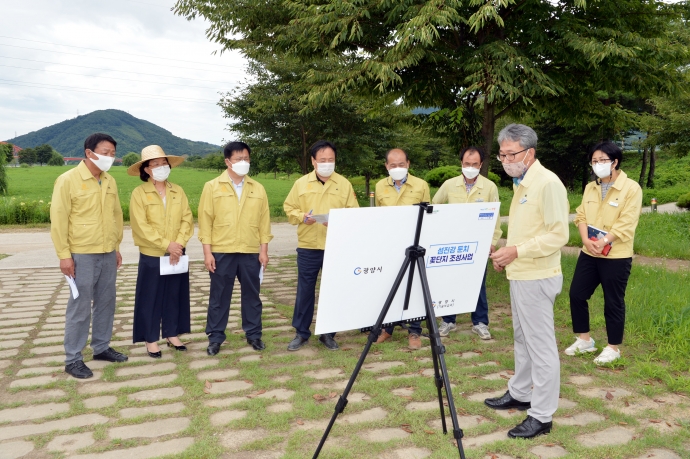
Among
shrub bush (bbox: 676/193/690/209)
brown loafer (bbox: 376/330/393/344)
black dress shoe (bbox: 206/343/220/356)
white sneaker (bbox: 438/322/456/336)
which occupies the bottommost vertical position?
black dress shoe (bbox: 206/343/220/356)

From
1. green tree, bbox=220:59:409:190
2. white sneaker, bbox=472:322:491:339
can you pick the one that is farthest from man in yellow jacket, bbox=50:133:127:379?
green tree, bbox=220:59:409:190

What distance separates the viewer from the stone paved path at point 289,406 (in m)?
3.25

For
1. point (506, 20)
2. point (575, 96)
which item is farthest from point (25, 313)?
point (575, 96)

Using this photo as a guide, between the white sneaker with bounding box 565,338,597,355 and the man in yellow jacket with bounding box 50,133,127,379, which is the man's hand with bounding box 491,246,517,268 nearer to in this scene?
the white sneaker with bounding box 565,338,597,355

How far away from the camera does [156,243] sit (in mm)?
4727

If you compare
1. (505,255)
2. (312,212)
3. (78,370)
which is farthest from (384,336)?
(78,370)

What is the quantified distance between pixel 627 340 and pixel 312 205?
3688 millimetres

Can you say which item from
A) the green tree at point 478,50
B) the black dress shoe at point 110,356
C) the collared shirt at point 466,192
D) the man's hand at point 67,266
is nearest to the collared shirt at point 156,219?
the man's hand at point 67,266

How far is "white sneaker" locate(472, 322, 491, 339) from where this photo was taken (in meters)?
5.50

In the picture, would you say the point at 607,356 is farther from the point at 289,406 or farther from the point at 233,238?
the point at 233,238

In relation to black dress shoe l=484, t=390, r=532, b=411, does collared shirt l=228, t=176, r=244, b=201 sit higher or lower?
higher

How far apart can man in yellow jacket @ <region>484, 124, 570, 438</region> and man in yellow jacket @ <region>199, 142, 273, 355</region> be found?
249cm

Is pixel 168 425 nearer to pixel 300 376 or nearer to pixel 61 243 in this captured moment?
pixel 300 376

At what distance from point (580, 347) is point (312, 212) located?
307cm
